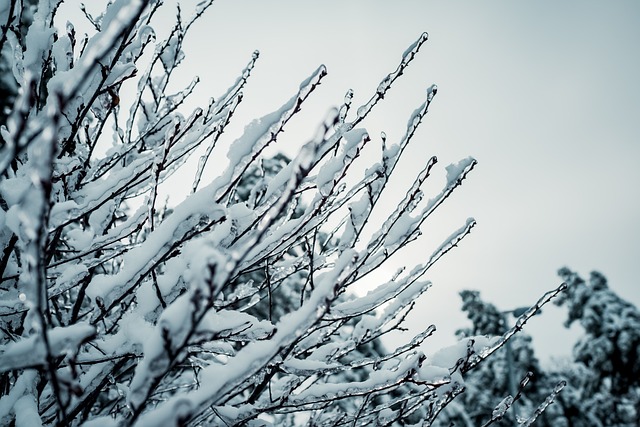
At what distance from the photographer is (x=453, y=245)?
6.14ft

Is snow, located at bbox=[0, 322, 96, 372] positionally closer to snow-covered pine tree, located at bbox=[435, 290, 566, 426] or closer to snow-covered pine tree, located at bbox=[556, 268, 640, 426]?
snow-covered pine tree, located at bbox=[435, 290, 566, 426]

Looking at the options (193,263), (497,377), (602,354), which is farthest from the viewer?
(497,377)

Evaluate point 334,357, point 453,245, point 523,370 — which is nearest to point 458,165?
point 453,245

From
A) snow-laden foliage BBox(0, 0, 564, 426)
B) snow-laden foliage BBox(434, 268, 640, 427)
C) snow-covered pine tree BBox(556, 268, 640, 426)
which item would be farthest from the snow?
snow-covered pine tree BBox(556, 268, 640, 426)

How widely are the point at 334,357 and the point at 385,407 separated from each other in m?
0.38

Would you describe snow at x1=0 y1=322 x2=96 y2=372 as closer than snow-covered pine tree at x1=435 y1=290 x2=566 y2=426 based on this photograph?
Yes

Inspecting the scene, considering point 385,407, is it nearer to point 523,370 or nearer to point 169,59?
point 169,59

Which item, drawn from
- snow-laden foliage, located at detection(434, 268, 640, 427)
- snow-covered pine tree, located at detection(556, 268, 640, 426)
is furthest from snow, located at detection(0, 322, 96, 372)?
snow-covered pine tree, located at detection(556, 268, 640, 426)

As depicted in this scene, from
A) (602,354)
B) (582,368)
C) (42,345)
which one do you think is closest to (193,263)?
(42,345)

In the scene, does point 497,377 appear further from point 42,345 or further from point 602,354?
point 42,345

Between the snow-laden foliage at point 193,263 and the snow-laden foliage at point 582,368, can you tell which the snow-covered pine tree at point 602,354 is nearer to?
the snow-laden foliage at point 582,368

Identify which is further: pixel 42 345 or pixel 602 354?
pixel 602 354

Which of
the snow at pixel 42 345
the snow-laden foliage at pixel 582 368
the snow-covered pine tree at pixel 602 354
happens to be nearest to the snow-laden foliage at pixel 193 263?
the snow at pixel 42 345

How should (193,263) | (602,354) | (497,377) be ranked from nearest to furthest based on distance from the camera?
1. (193,263)
2. (602,354)
3. (497,377)
